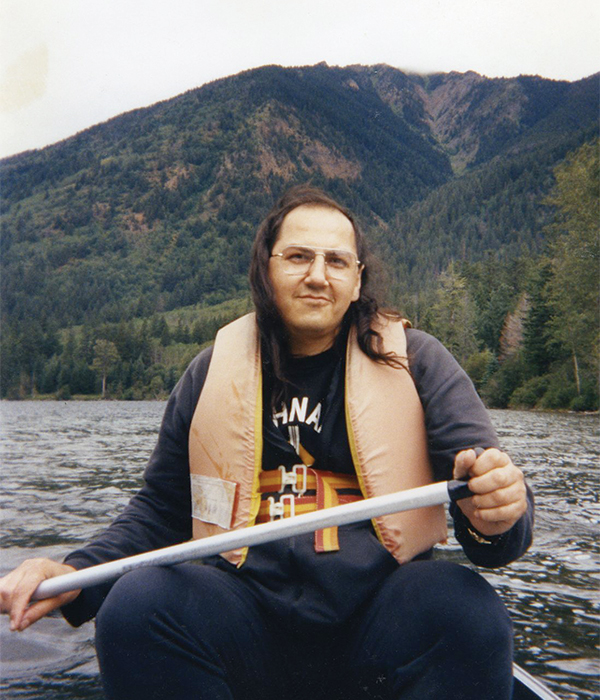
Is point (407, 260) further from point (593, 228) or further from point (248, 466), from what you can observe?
point (248, 466)

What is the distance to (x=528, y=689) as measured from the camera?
236cm

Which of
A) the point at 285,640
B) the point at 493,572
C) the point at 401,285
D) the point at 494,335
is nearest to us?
the point at 285,640

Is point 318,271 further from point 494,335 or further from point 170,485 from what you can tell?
point 494,335

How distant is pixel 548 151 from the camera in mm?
168625

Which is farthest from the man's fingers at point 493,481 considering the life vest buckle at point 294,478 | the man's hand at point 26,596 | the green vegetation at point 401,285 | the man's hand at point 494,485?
the man's hand at point 26,596

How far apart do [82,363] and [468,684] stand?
292 feet

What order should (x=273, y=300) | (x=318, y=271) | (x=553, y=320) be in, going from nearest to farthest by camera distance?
(x=318, y=271), (x=273, y=300), (x=553, y=320)

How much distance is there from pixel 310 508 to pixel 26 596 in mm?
858

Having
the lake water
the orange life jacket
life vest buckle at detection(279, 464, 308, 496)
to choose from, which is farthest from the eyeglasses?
the lake water

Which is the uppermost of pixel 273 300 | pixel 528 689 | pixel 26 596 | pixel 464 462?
pixel 273 300

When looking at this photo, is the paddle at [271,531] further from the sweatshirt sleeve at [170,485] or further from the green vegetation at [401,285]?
the green vegetation at [401,285]

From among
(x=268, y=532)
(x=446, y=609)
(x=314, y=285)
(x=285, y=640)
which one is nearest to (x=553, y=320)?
(x=314, y=285)

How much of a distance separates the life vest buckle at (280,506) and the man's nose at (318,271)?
2.31 ft

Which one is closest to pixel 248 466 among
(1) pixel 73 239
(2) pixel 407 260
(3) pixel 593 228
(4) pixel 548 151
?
(3) pixel 593 228
